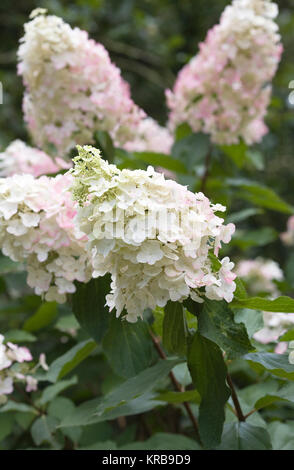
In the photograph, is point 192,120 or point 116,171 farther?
point 192,120

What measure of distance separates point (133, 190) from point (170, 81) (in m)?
2.92

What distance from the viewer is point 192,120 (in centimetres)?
208

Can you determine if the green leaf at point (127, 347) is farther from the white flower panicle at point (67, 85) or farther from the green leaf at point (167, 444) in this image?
the white flower panicle at point (67, 85)

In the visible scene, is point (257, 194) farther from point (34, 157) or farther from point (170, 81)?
point (170, 81)

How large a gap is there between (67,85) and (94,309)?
70 centimetres

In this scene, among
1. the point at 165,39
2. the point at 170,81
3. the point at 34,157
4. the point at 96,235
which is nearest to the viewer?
the point at 96,235

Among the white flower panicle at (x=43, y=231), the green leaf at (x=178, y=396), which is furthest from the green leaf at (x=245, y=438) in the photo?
the white flower panicle at (x=43, y=231)

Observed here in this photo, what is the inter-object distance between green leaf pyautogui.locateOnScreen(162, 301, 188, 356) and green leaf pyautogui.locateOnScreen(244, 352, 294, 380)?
0.12 m

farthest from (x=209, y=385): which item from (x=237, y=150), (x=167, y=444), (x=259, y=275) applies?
(x=259, y=275)

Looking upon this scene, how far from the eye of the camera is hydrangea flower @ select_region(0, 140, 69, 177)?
181 centimetres

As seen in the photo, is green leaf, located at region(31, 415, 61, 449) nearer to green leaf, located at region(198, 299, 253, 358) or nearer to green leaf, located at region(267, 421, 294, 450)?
green leaf, located at region(267, 421, 294, 450)

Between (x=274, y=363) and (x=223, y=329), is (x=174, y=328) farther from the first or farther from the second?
(x=274, y=363)

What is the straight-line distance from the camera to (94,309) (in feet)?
4.01
